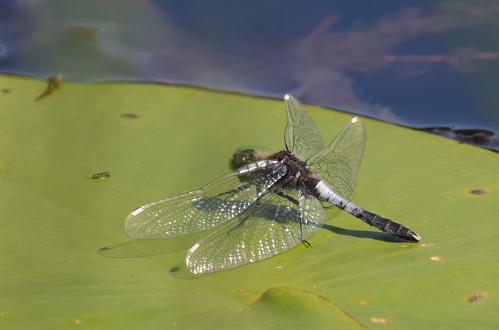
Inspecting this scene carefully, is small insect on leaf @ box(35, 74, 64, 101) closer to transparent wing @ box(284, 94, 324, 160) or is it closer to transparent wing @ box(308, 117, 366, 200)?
transparent wing @ box(284, 94, 324, 160)

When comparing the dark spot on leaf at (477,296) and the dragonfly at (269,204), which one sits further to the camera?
the dragonfly at (269,204)

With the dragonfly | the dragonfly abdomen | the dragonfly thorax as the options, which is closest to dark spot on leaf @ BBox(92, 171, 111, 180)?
the dragonfly

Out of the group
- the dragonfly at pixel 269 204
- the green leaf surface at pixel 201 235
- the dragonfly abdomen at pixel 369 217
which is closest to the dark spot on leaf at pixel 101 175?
the green leaf surface at pixel 201 235

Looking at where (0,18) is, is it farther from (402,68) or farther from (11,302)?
(11,302)

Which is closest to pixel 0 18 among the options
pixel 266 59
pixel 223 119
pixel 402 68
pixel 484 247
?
pixel 266 59

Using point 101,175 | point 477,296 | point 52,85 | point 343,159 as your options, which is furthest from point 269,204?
point 52,85

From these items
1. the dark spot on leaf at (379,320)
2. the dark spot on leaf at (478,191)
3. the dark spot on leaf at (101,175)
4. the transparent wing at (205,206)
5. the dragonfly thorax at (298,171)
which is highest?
the dark spot on leaf at (478,191)

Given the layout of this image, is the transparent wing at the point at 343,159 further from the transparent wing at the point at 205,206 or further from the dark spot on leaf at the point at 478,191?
the dark spot on leaf at the point at 478,191
